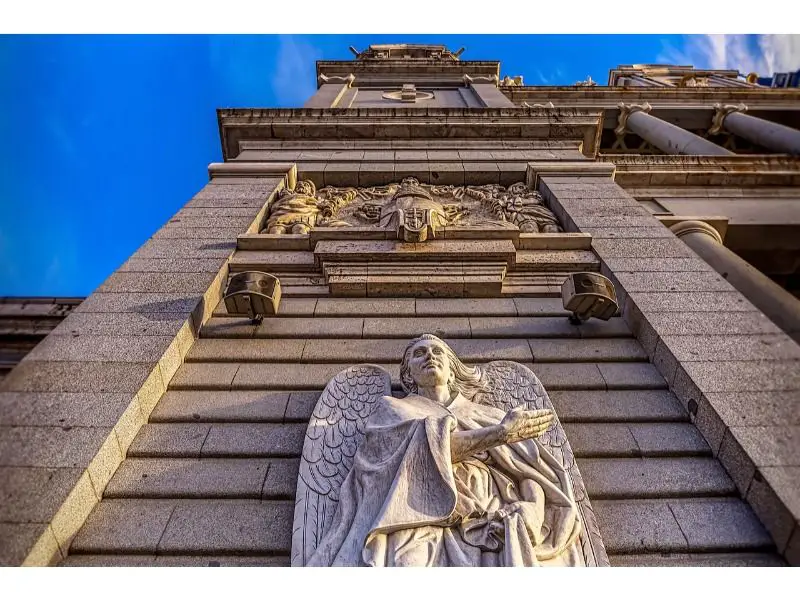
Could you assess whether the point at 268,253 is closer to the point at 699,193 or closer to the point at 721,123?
the point at 699,193

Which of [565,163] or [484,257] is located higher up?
[565,163]

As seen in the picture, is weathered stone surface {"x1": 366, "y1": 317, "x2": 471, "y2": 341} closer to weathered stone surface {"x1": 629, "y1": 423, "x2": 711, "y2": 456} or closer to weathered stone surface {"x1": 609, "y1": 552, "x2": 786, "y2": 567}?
weathered stone surface {"x1": 629, "y1": 423, "x2": 711, "y2": 456}

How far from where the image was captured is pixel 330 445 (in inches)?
205

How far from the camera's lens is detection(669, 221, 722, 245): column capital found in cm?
1109

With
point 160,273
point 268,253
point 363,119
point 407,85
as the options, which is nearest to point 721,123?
point 407,85

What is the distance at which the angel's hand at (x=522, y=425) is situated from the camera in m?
4.55

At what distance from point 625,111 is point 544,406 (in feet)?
76.5

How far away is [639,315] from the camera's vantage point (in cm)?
696

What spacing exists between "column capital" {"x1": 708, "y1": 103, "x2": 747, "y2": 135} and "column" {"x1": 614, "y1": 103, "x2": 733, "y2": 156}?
9.84ft

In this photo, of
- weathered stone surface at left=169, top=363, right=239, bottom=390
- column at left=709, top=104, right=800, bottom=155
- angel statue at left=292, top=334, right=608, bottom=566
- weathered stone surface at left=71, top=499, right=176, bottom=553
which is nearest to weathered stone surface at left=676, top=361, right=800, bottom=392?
angel statue at left=292, top=334, right=608, bottom=566

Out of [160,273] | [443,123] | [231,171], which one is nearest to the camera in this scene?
[160,273]

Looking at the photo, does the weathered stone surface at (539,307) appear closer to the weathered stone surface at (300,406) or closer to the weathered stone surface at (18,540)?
the weathered stone surface at (300,406)

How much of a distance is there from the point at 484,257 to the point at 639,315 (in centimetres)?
228

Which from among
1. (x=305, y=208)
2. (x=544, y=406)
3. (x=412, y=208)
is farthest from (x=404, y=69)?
(x=544, y=406)
